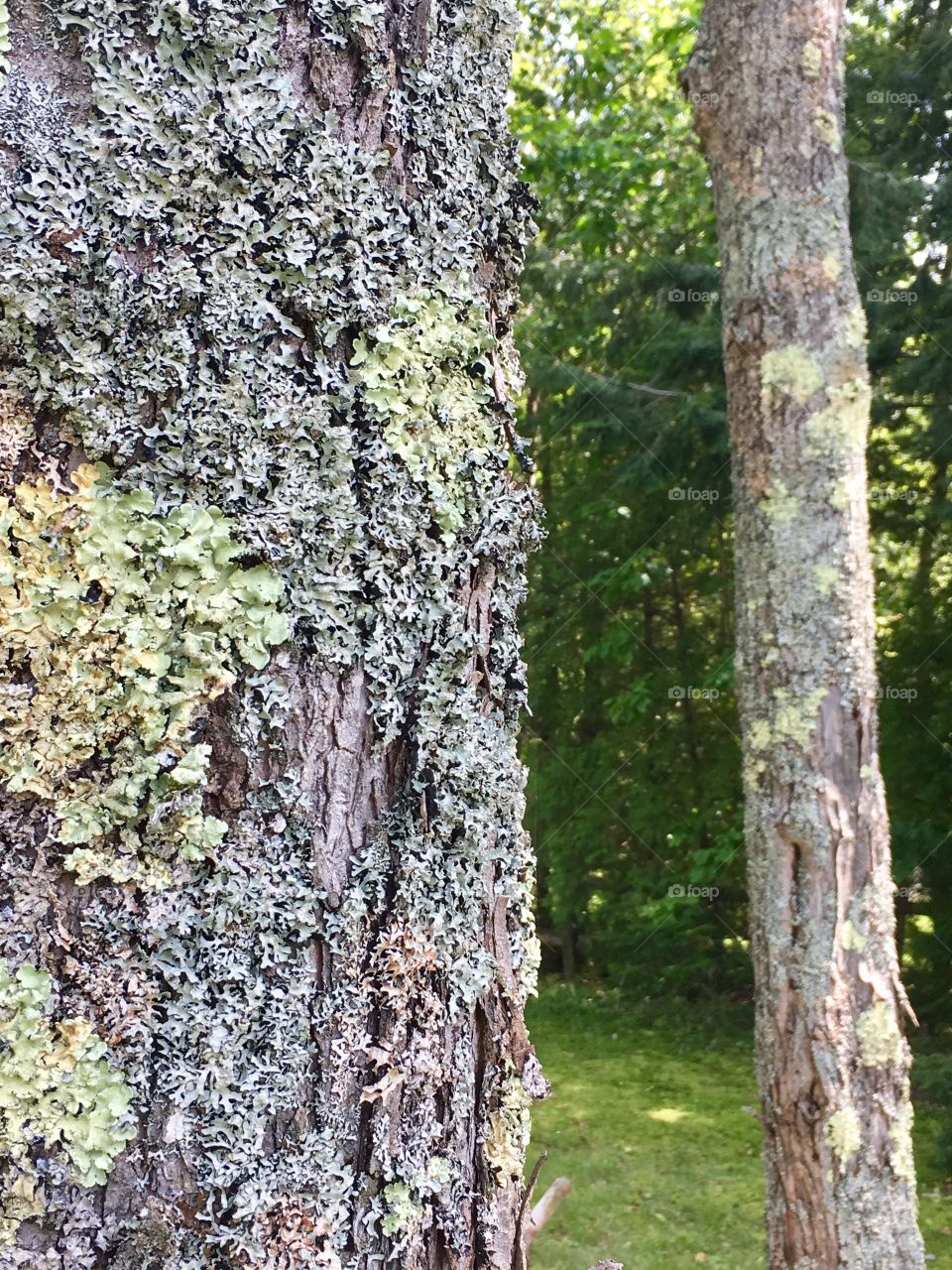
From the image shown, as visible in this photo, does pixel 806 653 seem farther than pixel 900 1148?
Yes

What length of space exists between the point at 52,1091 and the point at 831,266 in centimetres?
324

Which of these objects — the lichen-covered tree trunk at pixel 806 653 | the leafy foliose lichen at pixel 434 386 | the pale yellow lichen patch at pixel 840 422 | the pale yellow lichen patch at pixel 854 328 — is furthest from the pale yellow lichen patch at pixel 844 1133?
the leafy foliose lichen at pixel 434 386

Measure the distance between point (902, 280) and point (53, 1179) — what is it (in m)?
7.18

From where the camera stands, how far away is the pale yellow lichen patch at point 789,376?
3197 millimetres

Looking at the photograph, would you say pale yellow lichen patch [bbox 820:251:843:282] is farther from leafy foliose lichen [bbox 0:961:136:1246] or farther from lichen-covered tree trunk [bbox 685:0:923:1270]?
leafy foliose lichen [bbox 0:961:136:1246]

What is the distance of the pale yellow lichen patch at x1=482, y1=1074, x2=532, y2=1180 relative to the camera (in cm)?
87

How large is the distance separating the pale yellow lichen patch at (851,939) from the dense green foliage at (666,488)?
3505mm

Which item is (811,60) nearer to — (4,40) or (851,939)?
(851,939)

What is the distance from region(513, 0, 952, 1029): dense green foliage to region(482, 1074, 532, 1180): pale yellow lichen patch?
5769 millimetres

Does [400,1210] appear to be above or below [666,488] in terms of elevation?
below

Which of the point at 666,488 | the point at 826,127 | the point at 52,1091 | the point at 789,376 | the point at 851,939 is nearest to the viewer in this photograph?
the point at 52,1091

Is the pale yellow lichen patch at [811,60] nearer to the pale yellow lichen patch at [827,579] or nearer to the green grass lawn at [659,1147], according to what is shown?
the pale yellow lichen patch at [827,579]

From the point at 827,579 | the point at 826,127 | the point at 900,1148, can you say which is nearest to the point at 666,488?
the point at 826,127

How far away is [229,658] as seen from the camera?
77 centimetres
